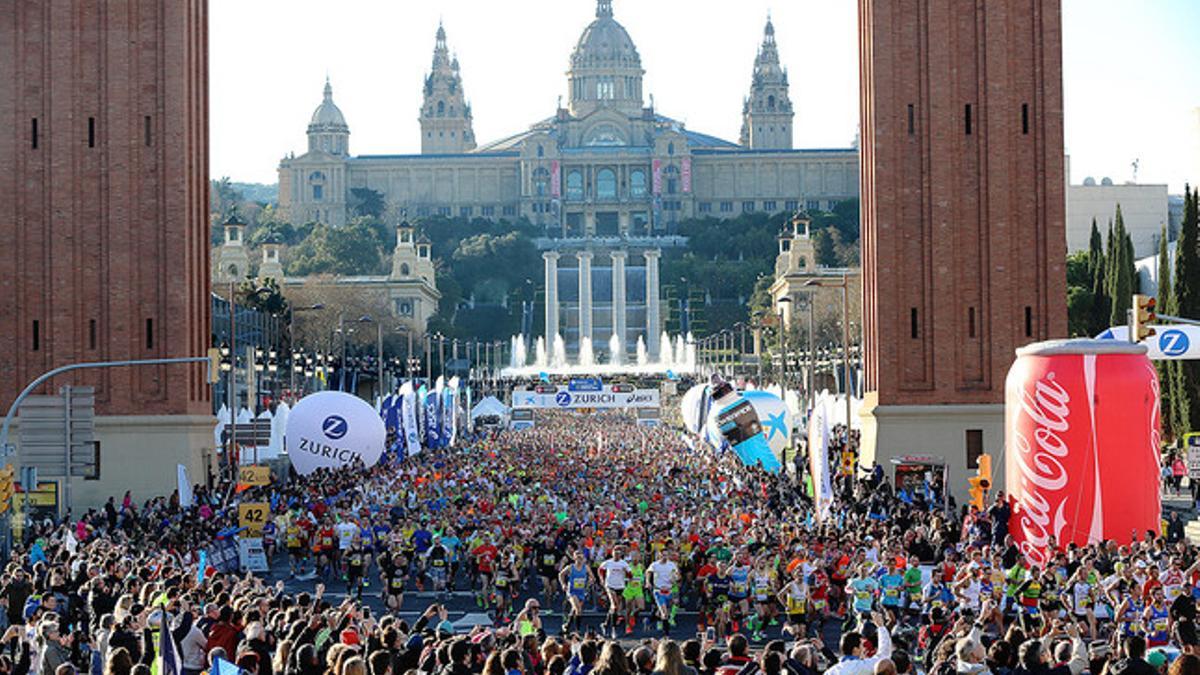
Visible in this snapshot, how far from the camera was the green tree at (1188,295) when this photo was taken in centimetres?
6031

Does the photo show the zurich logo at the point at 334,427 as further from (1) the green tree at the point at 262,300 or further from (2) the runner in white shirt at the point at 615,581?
(1) the green tree at the point at 262,300

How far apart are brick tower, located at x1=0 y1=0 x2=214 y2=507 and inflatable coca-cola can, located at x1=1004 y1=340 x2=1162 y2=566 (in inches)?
902

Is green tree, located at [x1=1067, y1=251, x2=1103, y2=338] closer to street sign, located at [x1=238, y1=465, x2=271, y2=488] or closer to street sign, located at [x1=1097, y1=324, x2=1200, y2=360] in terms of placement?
street sign, located at [x1=1097, y1=324, x2=1200, y2=360]

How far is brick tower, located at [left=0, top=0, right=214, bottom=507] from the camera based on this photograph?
152 feet

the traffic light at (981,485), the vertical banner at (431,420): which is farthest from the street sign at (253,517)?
the vertical banner at (431,420)

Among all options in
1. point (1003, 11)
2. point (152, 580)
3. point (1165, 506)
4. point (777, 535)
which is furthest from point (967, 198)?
point (152, 580)

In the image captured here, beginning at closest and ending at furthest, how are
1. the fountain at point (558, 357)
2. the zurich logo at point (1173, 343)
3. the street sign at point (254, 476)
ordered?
the street sign at point (254, 476), the zurich logo at point (1173, 343), the fountain at point (558, 357)

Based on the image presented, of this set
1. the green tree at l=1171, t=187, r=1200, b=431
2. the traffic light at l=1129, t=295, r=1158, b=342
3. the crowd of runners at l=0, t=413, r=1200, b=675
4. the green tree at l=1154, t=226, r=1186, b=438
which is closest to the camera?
the crowd of runners at l=0, t=413, r=1200, b=675

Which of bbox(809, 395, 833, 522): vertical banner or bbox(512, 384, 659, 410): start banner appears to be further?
bbox(512, 384, 659, 410): start banner

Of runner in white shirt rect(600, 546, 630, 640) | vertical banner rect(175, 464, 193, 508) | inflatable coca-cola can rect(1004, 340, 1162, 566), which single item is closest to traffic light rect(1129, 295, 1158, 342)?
inflatable coca-cola can rect(1004, 340, 1162, 566)

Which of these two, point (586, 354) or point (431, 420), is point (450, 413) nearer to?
point (431, 420)

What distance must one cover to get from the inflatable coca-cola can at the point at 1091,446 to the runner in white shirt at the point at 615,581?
21.2 feet

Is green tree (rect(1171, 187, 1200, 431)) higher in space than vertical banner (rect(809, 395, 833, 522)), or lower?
higher

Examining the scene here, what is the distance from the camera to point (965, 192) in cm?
4588
